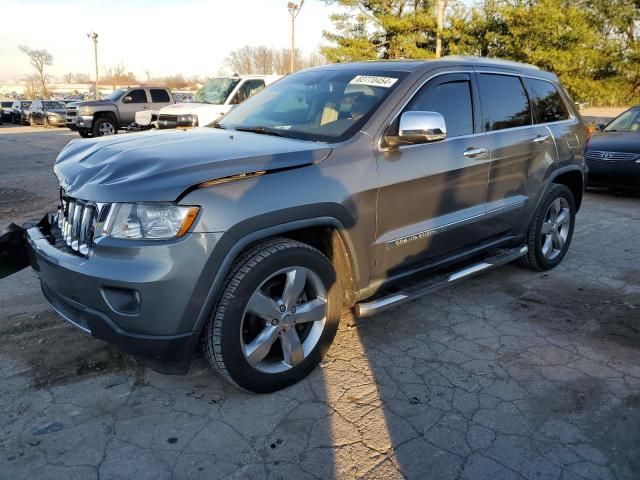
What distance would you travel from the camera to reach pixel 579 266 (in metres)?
5.20

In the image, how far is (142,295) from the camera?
243cm

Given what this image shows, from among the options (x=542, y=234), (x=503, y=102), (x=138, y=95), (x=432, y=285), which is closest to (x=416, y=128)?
(x=432, y=285)

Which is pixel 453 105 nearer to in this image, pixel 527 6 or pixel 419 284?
pixel 419 284

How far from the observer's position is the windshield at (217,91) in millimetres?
12633

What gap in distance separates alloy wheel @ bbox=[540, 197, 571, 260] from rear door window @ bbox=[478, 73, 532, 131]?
955 millimetres

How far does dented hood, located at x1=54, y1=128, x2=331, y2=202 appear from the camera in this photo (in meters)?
2.50

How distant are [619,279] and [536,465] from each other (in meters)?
3.06

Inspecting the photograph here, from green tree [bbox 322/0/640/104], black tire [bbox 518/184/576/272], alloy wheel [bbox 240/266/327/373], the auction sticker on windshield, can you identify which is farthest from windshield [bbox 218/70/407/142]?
green tree [bbox 322/0/640/104]

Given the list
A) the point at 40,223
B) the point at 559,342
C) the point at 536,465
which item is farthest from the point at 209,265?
the point at 559,342

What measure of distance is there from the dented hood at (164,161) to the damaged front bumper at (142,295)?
265mm

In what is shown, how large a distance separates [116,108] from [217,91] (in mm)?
7400

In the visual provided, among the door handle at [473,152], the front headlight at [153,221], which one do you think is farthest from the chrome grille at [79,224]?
the door handle at [473,152]

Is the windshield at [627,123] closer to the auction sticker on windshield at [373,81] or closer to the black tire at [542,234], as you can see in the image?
the black tire at [542,234]

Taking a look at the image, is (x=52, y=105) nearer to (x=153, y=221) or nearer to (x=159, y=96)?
(x=159, y=96)
